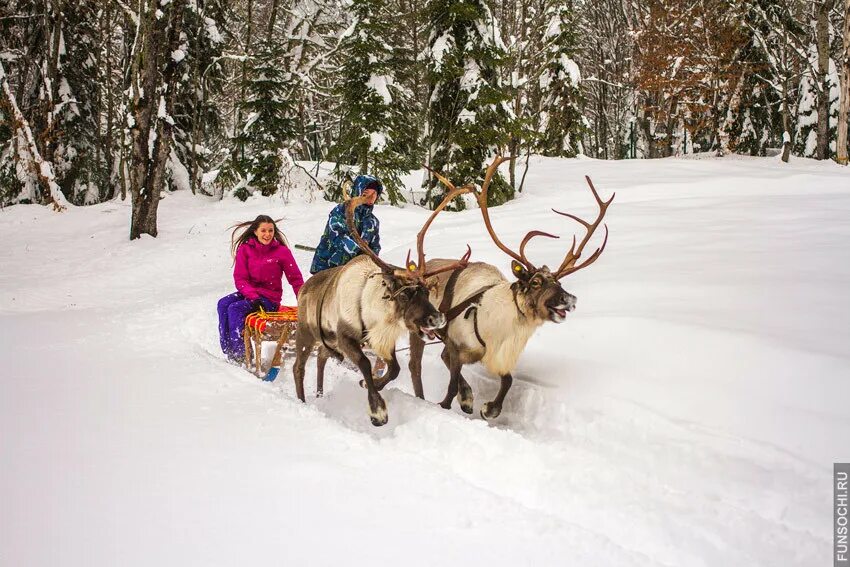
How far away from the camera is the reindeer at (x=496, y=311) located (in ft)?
15.8

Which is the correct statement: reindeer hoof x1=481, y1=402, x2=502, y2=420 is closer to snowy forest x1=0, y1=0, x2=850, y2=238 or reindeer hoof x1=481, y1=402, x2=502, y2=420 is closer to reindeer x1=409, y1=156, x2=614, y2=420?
reindeer x1=409, y1=156, x2=614, y2=420

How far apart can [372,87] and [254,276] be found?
37.9 feet

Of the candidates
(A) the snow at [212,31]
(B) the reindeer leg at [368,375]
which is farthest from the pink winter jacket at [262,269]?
(A) the snow at [212,31]

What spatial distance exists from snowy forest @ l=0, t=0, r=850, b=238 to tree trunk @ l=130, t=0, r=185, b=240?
0.04 meters

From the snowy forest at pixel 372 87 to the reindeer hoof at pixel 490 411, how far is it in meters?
11.6

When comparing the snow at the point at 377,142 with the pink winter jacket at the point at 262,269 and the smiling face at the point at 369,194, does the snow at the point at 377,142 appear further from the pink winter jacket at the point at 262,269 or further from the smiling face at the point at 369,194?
the smiling face at the point at 369,194

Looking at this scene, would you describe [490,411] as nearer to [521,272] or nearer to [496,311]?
[496,311]

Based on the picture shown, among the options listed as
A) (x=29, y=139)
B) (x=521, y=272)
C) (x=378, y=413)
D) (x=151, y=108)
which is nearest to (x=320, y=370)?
(x=378, y=413)

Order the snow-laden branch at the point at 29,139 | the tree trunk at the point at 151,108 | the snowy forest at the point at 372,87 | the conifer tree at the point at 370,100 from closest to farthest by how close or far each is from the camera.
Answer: the snow-laden branch at the point at 29,139
the tree trunk at the point at 151,108
the snowy forest at the point at 372,87
the conifer tree at the point at 370,100

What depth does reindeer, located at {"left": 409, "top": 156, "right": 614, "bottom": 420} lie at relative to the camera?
15.8 ft

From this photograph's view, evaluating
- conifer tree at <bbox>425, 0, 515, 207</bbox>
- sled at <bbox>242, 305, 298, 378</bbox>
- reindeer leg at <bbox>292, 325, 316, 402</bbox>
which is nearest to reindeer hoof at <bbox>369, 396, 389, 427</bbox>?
reindeer leg at <bbox>292, 325, 316, 402</bbox>

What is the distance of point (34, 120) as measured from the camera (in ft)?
64.1

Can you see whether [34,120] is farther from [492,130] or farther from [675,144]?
[675,144]

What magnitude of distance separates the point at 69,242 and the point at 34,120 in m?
6.37
